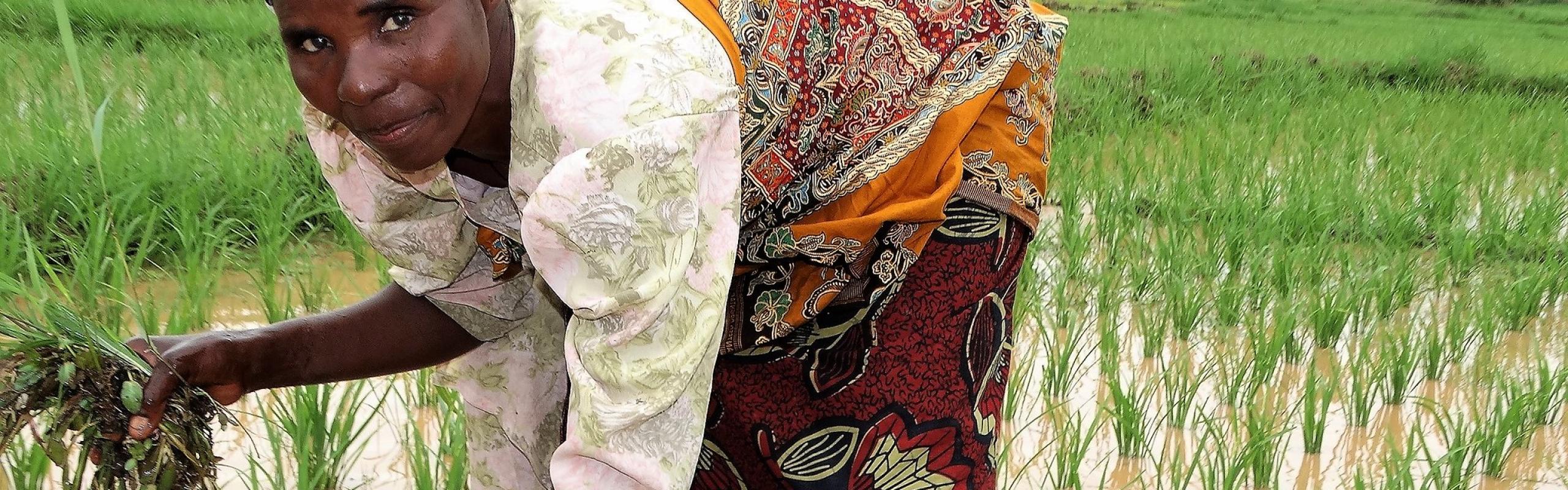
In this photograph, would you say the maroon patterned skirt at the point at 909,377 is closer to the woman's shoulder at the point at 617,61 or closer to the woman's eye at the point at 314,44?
the woman's shoulder at the point at 617,61

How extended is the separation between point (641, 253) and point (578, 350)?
12 centimetres

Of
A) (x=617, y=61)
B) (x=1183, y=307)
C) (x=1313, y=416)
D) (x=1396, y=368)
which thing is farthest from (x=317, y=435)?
(x=1396, y=368)

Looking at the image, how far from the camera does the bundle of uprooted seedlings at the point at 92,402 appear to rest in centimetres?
114

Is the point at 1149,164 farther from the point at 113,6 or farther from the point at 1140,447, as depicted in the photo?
the point at 113,6

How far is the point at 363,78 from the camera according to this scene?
90cm

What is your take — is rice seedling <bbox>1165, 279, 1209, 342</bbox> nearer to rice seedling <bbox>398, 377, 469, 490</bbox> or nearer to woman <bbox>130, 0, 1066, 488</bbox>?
woman <bbox>130, 0, 1066, 488</bbox>

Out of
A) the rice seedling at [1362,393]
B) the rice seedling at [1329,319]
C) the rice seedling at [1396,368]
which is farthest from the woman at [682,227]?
the rice seedling at [1329,319]

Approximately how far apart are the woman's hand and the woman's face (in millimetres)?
364

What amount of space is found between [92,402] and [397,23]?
0.53m

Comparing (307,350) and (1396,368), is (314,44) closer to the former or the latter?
(307,350)

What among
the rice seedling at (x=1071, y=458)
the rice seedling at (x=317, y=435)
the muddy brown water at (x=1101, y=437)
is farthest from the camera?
the muddy brown water at (x=1101, y=437)

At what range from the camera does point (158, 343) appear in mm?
1201

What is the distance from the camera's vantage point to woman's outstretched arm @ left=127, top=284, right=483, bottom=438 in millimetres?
1160

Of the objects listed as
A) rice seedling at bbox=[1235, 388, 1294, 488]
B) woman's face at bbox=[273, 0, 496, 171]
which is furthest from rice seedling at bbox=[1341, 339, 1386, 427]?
woman's face at bbox=[273, 0, 496, 171]
